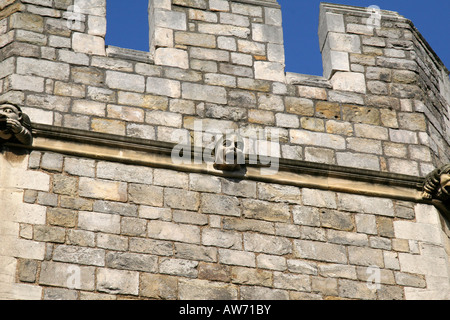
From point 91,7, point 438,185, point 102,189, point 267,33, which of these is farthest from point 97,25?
point 438,185

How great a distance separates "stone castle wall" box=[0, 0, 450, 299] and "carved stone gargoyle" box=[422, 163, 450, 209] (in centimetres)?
10

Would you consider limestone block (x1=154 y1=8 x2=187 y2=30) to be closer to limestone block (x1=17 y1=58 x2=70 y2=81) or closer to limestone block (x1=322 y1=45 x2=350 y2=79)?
limestone block (x1=17 y1=58 x2=70 y2=81)

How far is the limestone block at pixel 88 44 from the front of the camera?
29.6ft

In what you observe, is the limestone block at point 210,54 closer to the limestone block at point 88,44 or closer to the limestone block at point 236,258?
the limestone block at point 88,44

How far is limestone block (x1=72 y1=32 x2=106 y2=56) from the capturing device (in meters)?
9.02

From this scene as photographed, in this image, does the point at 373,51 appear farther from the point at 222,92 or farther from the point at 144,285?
the point at 144,285

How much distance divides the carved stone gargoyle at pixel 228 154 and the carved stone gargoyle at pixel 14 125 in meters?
1.31

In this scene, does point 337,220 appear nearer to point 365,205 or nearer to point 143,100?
point 365,205

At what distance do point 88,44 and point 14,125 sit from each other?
43.4 inches

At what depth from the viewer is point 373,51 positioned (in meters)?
9.75

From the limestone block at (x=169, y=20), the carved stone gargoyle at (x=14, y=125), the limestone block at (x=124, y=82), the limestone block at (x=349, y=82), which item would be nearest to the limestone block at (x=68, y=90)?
the limestone block at (x=124, y=82)

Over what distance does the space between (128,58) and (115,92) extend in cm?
33
